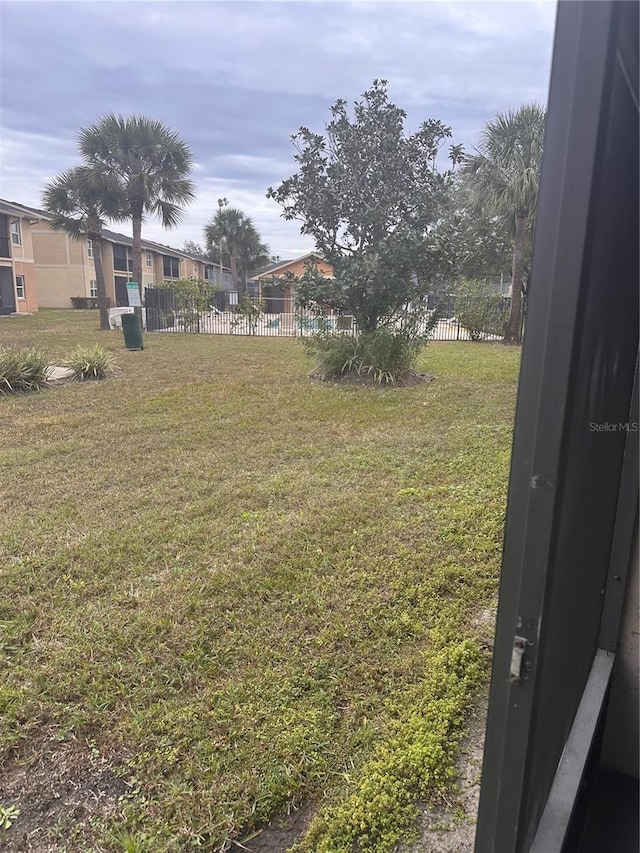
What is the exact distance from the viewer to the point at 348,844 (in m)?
1.48

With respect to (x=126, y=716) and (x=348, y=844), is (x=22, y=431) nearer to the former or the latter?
(x=126, y=716)

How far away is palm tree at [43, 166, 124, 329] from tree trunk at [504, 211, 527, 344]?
13.8 m

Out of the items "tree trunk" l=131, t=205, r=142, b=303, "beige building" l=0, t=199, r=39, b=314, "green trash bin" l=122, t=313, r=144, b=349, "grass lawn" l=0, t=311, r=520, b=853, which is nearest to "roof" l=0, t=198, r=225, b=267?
"beige building" l=0, t=199, r=39, b=314

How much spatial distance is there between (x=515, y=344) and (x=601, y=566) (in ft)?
50.6

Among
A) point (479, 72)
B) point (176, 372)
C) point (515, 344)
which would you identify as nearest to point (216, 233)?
point (515, 344)

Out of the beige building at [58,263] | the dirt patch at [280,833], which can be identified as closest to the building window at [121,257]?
the beige building at [58,263]

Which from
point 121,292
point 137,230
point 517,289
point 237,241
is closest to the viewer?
point 517,289

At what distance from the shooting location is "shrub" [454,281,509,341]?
54.9ft

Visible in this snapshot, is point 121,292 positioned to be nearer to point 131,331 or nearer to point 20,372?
point 131,331

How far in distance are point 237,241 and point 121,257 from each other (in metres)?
17.0

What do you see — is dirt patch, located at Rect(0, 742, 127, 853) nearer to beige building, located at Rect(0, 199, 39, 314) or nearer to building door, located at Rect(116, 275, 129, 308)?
beige building, located at Rect(0, 199, 39, 314)

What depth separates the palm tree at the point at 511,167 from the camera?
14125mm

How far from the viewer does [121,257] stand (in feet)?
126

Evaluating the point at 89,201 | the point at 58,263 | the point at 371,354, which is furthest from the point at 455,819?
the point at 58,263
